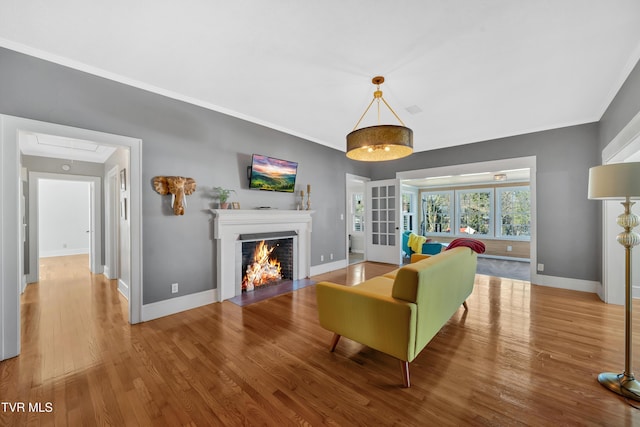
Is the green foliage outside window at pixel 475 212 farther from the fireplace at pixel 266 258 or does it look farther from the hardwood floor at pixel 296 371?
the fireplace at pixel 266 258

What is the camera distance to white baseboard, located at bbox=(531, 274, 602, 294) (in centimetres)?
383

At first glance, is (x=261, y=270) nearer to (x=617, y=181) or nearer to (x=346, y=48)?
(x=346, y=48)

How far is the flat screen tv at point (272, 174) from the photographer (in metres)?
3.77

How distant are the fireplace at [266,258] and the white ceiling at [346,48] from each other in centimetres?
196

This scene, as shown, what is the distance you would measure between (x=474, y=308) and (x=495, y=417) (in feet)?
6.35

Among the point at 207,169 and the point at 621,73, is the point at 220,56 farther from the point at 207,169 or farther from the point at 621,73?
the point at 621,73

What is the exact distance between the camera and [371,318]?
1.87 metres

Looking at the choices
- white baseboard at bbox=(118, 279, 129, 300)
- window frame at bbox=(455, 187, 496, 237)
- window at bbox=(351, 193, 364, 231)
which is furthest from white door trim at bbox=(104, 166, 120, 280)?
window frame at bbox=(455, 187, 496, 237)

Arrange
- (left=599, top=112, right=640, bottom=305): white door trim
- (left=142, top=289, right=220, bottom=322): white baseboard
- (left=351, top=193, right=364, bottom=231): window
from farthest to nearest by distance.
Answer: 1. (left=351, top=193, right=364, bottom=231): window
2. (left=599, top=112, right=640, bottom=305): white door trim
3. (left=142, top=289, right=220, bottom=322): white baseboard

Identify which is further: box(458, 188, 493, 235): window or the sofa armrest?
box(458, 188, 493, 235): window

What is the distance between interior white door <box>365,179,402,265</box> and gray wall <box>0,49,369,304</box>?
2.66 meters

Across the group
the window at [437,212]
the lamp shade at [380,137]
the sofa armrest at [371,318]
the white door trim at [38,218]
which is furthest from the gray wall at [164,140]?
the window at [437,212]

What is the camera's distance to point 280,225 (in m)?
4.20

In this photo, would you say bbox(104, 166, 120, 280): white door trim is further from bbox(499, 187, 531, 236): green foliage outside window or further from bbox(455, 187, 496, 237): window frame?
bbox(499, 187, 531, 236): green foliage outside window
